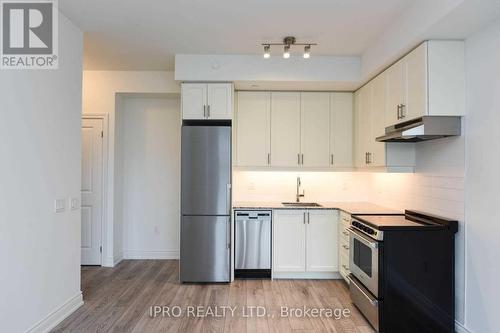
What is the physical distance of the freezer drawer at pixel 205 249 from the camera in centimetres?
380

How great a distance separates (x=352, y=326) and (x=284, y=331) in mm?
640

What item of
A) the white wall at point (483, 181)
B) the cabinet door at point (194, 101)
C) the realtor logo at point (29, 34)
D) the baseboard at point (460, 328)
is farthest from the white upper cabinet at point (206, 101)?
the baseboard at point (460, 328)

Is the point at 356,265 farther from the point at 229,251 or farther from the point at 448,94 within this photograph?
the point at 448,94

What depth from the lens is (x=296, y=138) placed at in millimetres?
4332

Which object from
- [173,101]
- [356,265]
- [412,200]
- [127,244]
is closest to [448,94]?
[412,200]

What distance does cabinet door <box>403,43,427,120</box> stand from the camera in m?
2.63

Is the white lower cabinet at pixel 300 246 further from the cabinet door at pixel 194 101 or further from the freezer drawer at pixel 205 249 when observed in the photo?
the cabinet door at pixel 194 101

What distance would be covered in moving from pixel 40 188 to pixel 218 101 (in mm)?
2128

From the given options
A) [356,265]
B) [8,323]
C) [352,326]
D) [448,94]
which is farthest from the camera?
[356,265]

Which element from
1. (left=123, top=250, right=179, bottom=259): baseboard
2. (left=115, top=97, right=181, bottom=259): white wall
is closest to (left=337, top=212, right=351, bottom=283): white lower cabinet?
(left=115, top=97, right=181, bottom=259): white wall

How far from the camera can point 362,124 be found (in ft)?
13.2

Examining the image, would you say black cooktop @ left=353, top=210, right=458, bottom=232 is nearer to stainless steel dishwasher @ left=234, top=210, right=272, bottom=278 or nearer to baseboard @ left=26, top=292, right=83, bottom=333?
stainless steel dishwasher @ left=234, top=210, right=272, bottom=278

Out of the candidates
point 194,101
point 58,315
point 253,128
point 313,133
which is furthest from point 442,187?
point 58,315

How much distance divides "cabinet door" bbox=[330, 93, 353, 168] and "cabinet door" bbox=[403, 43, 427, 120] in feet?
4.65
